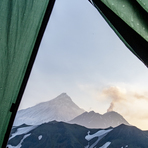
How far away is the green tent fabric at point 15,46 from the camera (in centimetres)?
85

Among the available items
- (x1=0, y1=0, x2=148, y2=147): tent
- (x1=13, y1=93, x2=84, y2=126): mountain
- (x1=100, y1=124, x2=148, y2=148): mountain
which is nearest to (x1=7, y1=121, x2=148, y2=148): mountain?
→ (x1=100, y1=124, x2=148, y2=148): mountain

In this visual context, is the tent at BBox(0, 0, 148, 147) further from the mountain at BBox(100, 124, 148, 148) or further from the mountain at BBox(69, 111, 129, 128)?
the mountain at BBox(69, 111, 129, 128)

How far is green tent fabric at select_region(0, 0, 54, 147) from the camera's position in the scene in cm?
85

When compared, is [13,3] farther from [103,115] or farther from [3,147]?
[103,115]

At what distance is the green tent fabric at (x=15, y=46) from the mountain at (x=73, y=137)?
76.9ft

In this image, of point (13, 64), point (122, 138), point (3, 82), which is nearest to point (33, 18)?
point (13, 64)

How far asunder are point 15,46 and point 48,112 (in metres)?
99.2

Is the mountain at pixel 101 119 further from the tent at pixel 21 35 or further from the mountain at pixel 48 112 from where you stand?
the tent at pixel 21 35

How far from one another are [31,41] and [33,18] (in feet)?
0.45

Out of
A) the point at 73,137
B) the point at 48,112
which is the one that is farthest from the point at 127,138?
the point at 48,112

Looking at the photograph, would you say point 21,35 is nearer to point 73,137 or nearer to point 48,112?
point 73,137

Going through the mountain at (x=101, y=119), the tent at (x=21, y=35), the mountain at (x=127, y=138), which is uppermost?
the mountain at (x=101, y=119)

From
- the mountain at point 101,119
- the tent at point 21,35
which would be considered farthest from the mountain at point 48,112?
the tent at point 21,35

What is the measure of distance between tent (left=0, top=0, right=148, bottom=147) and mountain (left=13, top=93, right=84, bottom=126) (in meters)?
90.7
